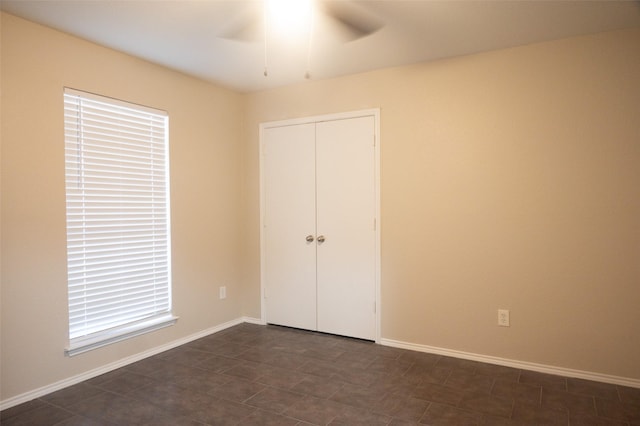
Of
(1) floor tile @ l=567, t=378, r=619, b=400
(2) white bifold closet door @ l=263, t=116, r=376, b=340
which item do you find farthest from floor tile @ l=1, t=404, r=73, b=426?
(1) floor tile @ l=567, t=378, r=619, b=400

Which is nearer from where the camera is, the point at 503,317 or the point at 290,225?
the point at 503,317

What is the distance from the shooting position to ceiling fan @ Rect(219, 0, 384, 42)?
246cm

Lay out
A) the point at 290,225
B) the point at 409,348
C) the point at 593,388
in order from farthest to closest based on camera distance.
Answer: the point at 290,225 < the point at 409,348 < the point at 593,388

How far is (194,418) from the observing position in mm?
2406

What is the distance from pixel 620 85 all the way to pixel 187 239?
12.1 ft

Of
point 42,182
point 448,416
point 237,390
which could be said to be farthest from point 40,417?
point 448,416

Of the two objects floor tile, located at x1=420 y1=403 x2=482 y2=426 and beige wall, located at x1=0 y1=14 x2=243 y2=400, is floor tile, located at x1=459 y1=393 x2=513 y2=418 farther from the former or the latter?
beige wall, located at x1=0 y1=14 x2=243 y2=400

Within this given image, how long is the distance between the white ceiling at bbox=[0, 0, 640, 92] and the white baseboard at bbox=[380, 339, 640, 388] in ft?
8.06

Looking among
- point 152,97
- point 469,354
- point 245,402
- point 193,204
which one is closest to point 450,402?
point 469,354

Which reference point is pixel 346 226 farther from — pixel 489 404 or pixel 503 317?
pixel 489 404

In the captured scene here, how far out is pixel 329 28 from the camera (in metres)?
2.79

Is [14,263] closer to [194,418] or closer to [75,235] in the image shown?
[75,235]

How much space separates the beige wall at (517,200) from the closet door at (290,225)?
726 millimetres

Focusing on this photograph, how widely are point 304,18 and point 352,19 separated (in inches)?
12.7
